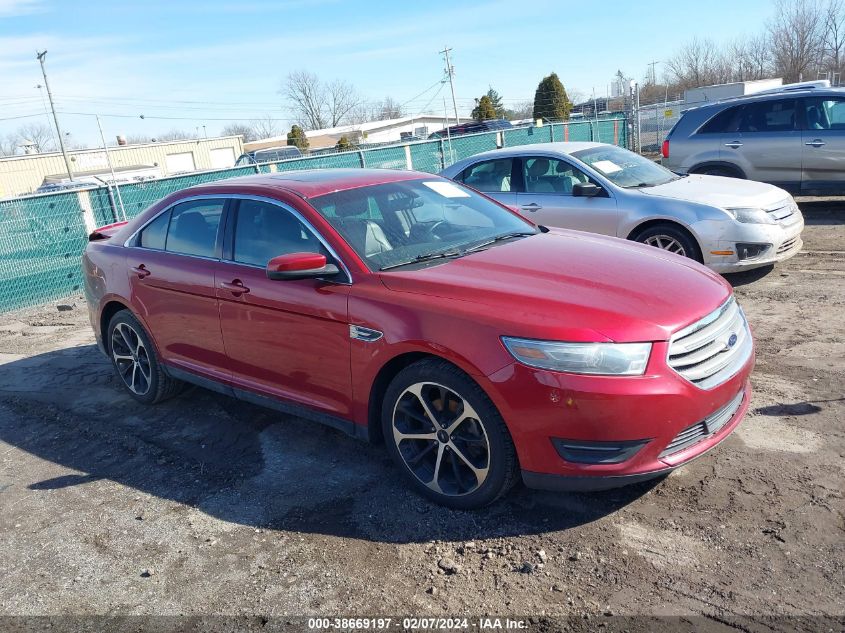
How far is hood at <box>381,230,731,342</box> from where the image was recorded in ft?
10.0

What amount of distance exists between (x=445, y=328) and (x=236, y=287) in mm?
1631

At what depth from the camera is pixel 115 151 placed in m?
54.2

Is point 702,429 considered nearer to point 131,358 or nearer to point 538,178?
point 131,358

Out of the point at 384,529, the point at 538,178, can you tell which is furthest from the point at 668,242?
the point at 384,529

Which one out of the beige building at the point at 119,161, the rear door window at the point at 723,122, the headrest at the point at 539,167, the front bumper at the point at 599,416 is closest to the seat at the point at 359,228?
the front bumper at the point at 599,416

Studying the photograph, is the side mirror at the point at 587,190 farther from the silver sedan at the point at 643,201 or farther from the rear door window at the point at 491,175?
the rear door window at the point at 491,175

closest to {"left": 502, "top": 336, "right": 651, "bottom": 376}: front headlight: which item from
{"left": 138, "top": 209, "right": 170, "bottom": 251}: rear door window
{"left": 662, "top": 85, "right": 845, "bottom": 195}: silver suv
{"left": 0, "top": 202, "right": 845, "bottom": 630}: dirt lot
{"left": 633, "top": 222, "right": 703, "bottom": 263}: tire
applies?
{"left": 0, "top": 202, "right": 845, "bottom": 630}: dirt lot

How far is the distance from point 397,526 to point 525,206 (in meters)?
5.02

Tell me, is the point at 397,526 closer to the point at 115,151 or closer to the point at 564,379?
the point at 564,379

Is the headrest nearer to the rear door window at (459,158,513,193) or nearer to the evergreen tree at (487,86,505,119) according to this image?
the rear door window at (459,158,513,193)

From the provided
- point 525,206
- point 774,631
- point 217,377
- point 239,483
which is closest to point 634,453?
point 774,631

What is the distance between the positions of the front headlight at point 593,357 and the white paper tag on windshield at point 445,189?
1.90 m

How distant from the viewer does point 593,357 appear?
2.96 meters

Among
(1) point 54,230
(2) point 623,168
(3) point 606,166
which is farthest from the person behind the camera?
(1) point 54,230
